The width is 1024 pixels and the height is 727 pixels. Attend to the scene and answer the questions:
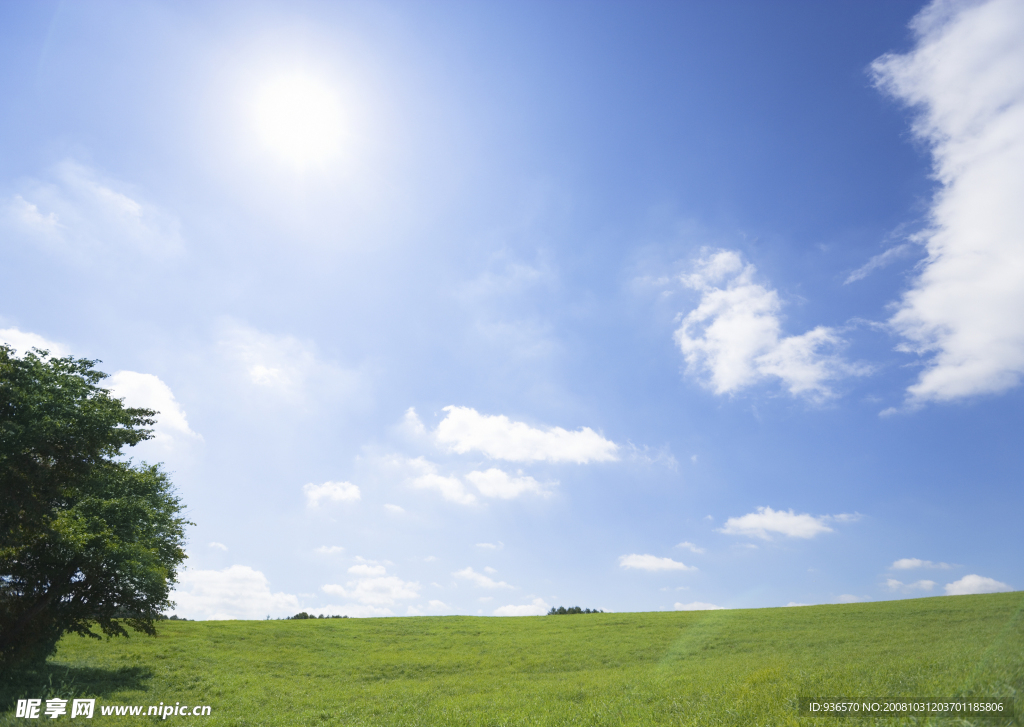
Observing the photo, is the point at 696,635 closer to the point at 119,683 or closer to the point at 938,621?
the point at 938,621

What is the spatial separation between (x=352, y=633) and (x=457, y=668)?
72.5ft

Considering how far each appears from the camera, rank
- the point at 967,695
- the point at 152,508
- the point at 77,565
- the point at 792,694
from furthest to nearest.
→ 1. the point at 152,508
2. the point at 77,565
3. the point at 792,694
4. the point at 967,695

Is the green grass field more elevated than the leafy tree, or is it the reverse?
the leafy tree

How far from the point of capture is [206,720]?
927 inches

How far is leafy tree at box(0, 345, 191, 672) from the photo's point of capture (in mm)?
28688

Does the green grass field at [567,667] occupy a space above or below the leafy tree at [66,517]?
below

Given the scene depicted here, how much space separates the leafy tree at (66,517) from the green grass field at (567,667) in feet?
10.3

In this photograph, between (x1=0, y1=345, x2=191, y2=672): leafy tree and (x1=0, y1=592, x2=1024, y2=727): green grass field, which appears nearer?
(x1=0, y1=592, x2=1024, y2=727): green grass field

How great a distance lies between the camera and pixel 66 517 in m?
28.0

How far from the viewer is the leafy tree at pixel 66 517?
28.7m

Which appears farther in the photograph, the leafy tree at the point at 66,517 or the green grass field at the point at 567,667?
the leafy tree at the point at 66,517

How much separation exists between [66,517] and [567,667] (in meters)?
33.7

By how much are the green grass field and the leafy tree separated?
3.14 metres

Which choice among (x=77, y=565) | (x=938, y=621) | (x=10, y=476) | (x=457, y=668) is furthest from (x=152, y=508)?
(x=938, y=621)
